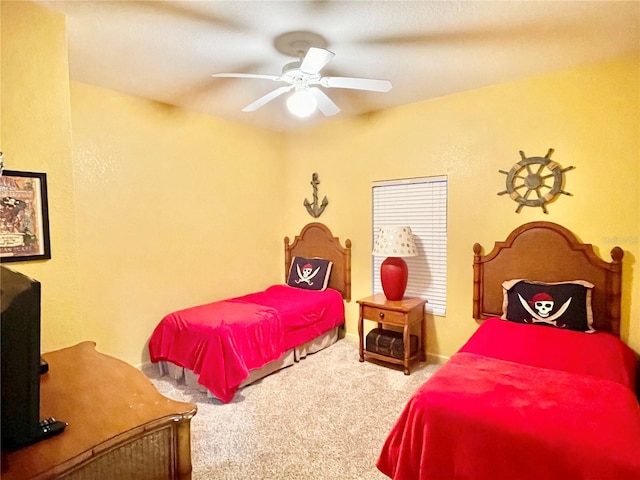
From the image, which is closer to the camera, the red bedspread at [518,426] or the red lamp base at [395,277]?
the red bedspread at [518,426]

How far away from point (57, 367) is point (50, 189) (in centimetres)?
103

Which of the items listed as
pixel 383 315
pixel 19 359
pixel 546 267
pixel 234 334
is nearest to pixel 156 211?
pixel 234 334

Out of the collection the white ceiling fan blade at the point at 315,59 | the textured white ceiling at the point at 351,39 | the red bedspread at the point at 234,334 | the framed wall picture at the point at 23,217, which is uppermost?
the textured white ceiling at the point at 351,39

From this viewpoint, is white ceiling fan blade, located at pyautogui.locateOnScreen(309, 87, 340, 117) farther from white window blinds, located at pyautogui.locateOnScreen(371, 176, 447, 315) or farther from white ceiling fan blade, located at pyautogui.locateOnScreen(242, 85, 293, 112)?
white window blinds, located at pyautogui.locateOnScreen(371, 176, 447, 315)

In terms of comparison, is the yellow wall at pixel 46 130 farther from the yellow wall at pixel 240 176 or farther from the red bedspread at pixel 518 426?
the red bedspread at pixel 518 426

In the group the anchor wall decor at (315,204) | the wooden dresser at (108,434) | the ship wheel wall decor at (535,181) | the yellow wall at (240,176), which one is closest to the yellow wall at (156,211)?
the yellow wall at (240,176)

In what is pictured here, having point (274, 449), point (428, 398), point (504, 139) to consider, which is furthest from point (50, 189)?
point (504, 139)

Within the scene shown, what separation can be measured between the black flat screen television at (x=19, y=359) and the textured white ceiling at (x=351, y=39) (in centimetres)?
170

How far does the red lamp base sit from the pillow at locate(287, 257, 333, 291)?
34.0 inches

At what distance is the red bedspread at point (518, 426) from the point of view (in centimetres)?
137

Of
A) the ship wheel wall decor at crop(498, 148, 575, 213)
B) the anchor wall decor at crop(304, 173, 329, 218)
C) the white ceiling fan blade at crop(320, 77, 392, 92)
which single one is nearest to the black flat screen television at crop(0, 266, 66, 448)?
the white ceiling fan blade at crop(320, 77, 392, 92)

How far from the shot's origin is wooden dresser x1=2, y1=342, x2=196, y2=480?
97cm

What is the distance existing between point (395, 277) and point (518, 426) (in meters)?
2.08

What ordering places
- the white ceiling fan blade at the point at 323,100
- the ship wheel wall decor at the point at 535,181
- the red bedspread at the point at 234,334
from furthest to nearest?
the ship wheel wall decor at the point at 535,181 < the red bedspread at the point at 234,334 < the white ceiling fan blade at the point at 323,100
